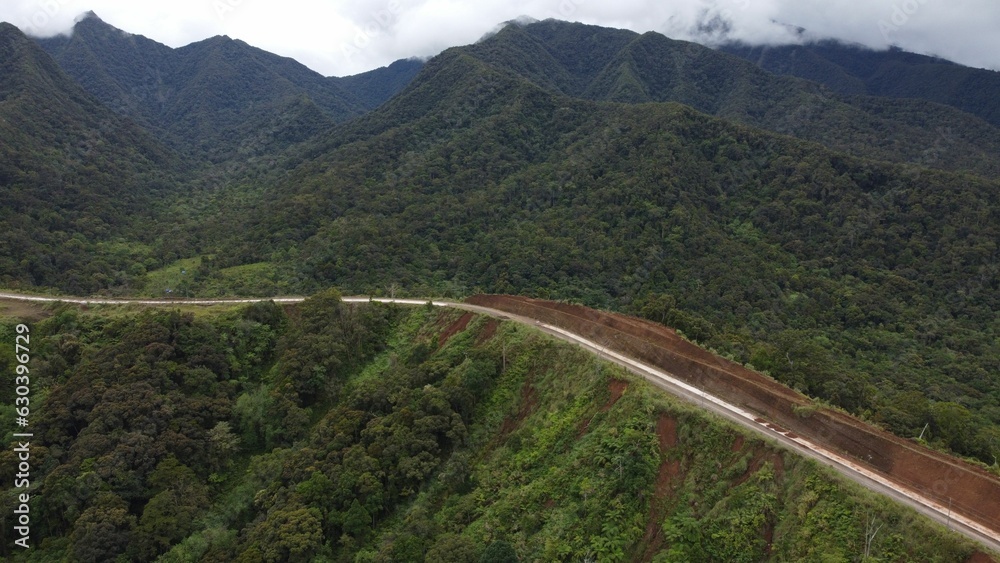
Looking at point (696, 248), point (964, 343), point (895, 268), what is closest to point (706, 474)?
point (964, 343)

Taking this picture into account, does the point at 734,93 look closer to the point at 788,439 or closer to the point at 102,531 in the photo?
the point at 788,439

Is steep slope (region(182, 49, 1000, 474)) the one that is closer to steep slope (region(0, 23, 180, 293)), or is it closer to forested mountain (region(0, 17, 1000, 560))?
forested mountain (region(0, 17, 1000, 560))

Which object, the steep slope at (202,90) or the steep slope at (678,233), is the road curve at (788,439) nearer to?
the steep slope at (678,233)

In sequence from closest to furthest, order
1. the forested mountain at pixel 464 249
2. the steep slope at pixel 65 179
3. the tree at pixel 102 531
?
the tree at pixel 102 531, the forested mountain at pixel 464 249, the steep slope at pixel 65 179

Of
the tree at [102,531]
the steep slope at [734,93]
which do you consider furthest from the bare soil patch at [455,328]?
the steep slope at [734,93]

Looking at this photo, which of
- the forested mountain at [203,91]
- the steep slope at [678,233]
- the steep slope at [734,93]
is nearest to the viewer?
the steep slope at [678,233]

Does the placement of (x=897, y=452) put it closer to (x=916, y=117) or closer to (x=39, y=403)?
(x=39, y=403)
